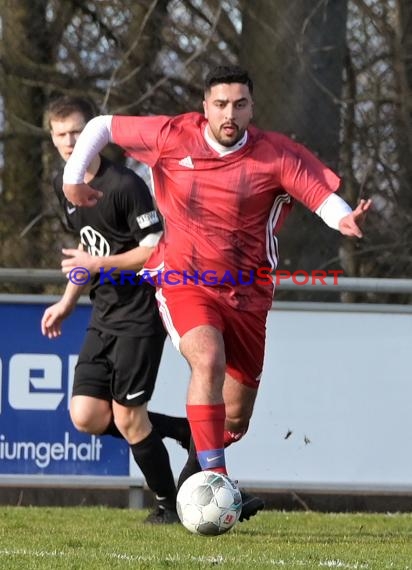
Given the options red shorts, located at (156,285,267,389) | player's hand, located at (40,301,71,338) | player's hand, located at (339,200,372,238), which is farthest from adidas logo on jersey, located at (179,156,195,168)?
player's hand, located at (40,301,71,338)

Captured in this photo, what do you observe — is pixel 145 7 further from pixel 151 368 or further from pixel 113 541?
pixel 113 541

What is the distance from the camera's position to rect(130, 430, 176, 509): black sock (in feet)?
24.0

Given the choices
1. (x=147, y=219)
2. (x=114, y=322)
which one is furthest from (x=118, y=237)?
(x=114, y=322)

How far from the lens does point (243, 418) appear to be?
6926 millimetres

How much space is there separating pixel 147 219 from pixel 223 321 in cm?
87

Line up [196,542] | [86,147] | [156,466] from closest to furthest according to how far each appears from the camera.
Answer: [196,542] < [86,147] < [156,466]

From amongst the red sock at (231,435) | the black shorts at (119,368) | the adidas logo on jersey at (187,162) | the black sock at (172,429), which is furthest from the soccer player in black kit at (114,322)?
the adidas logo on jersey at (187,162)

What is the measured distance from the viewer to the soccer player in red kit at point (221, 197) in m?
6.45

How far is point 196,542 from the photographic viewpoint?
20.9ft

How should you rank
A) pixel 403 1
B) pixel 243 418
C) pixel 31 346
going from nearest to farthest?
pixel 243 418
pixel 31 346
pixel 403 1

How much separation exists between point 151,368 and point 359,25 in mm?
3399

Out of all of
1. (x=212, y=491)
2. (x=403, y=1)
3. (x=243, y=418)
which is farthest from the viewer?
(x=403, y=1)

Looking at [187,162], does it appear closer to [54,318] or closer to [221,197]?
[221,197]

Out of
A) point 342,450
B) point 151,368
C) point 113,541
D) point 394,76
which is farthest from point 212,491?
point 394,76
